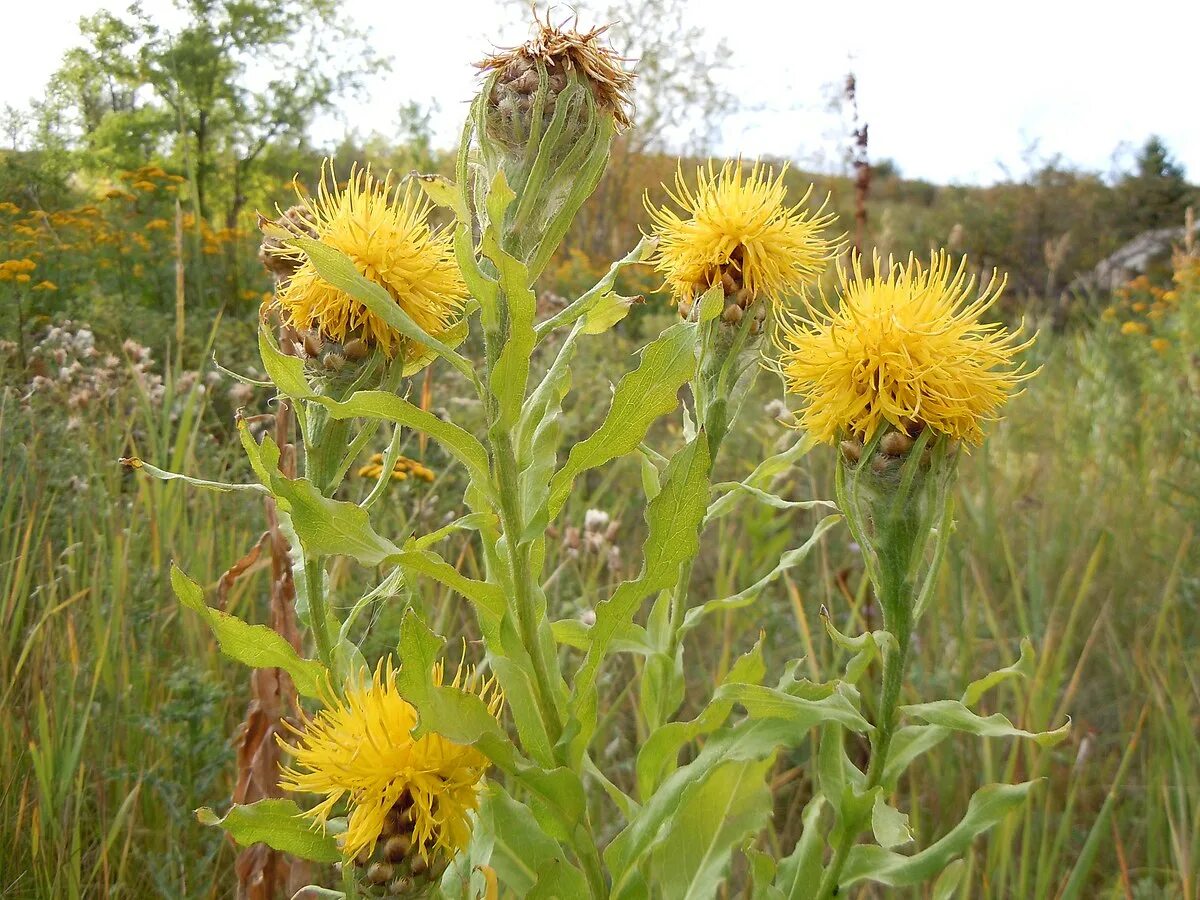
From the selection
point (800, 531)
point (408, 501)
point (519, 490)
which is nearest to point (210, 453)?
point (408, 501)

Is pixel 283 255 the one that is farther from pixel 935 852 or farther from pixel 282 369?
pixel 935 852

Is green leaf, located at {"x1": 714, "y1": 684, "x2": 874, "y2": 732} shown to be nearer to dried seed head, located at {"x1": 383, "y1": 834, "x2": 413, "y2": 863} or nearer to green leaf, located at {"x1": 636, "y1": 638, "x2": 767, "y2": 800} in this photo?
green leaf, located at {"x1": 636, "y1": 638, "x2": 767, "y2": 800}

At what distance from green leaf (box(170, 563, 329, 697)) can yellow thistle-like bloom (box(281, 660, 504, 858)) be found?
0.09m

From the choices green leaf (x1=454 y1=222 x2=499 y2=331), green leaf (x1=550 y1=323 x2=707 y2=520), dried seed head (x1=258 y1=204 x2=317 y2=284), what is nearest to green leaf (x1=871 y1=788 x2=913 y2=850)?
green leaf (x1=550 y1=323 x2=707 y2=520)

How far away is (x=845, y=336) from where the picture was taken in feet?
4.48

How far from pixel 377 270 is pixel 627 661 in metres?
1.91

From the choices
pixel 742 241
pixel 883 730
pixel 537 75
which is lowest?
pixel 883 730

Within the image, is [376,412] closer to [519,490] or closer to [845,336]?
[519,490]

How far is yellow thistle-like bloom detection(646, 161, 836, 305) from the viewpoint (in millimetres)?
1631

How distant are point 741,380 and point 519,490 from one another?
57 cm

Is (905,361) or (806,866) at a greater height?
(905,361)

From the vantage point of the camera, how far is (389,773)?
1.18 m

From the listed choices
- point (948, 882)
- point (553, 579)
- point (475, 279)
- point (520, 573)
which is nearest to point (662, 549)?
point (520, 573)

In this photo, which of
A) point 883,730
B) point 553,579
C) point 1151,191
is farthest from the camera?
point 1151,191
